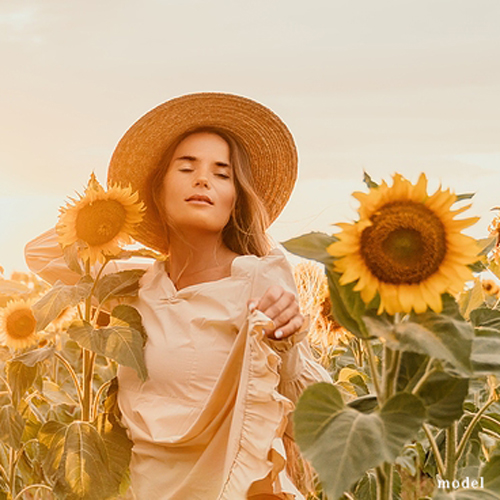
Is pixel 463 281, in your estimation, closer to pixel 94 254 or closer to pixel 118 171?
pixel 94 254

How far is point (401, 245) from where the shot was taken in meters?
0.88

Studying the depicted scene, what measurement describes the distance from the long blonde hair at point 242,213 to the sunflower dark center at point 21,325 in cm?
49

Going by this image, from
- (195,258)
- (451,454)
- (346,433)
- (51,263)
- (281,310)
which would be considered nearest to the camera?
(346,433)

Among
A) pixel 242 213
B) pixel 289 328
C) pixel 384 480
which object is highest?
pixel 242 213

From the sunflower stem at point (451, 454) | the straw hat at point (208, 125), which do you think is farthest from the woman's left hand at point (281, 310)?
the straw hat at point (208, 125)

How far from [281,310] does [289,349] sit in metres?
0.20

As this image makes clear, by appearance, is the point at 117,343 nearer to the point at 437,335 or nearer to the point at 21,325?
the point at 21,325

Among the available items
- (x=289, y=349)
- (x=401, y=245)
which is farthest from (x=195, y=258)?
(x=401, y=245)

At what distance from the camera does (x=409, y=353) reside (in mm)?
915

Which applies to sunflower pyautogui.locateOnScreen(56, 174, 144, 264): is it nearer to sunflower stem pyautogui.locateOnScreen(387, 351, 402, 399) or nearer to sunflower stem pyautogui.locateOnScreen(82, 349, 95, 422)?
sunflower stem pyautogui.locateOnScreen(82, 349, 95, 422)

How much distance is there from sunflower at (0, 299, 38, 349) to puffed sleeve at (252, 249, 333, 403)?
81 centimetres

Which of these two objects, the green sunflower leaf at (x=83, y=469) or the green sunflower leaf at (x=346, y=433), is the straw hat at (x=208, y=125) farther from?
the green sunflower leaf at (x=346, y=433)

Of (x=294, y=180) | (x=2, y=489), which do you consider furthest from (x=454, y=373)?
(x=2, y=489)

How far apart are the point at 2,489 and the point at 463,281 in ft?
6.71
